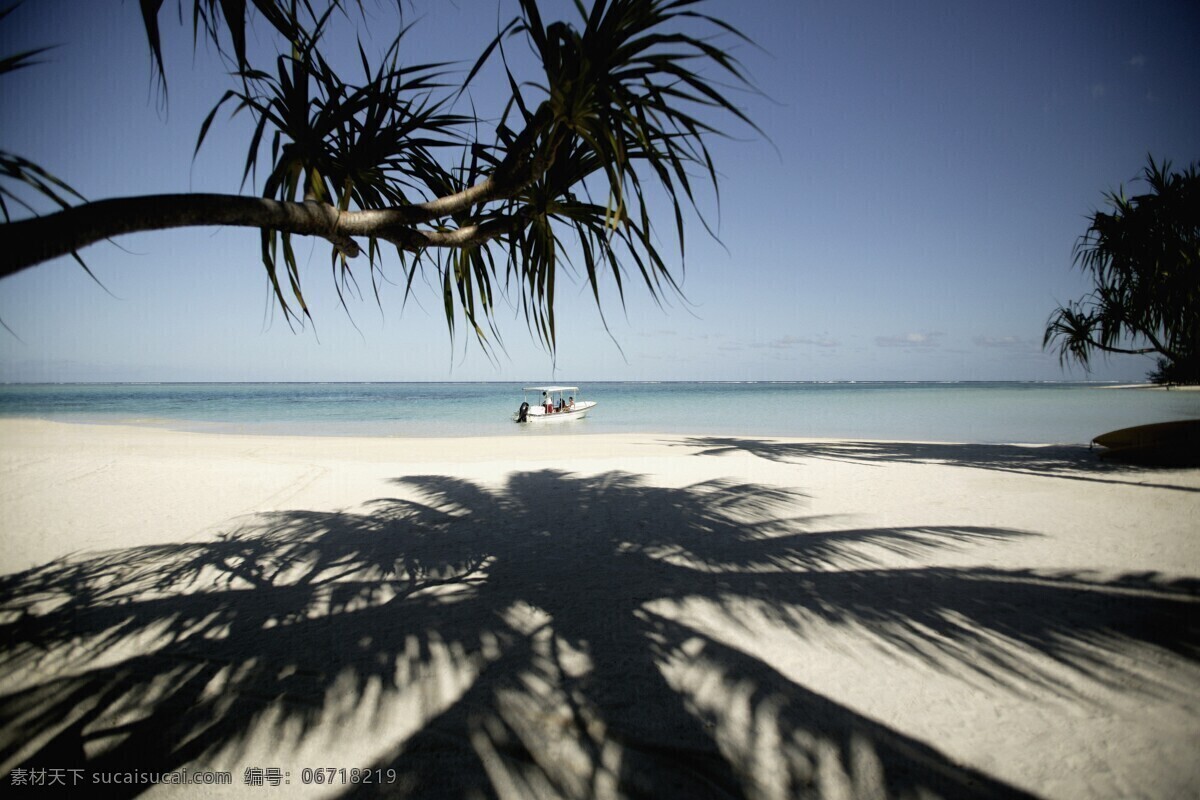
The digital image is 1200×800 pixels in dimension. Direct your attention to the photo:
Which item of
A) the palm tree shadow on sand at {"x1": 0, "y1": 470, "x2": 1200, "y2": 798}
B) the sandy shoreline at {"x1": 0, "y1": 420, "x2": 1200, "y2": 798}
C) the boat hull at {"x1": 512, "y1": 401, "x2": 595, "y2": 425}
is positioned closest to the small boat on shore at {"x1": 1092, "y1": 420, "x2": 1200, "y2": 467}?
the sandy shoreline at {"x1": 0, "y1": 420, "x2": 1200, "y2": 798}

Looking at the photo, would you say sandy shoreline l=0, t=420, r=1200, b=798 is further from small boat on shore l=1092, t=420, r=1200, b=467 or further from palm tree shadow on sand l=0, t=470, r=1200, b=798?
small boat on shore l=1092, t=420, r=1200, b=467

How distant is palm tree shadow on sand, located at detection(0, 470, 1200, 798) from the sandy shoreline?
0.06ft

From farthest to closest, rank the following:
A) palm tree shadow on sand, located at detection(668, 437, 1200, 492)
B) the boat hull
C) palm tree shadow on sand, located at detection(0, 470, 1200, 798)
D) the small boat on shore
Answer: the boat hull → the small boat on shore → palm tree shadow on sand, located at detection(668, 437, 1200, 492) → palm tree shadow on sand, located at detection(0, 470, 1200, 798)

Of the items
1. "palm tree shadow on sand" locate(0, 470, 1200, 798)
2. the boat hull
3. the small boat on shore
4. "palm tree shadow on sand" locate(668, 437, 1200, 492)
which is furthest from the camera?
the boat hull

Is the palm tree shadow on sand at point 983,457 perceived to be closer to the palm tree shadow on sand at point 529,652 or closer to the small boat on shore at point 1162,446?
the small boat on shore at point 1162,446

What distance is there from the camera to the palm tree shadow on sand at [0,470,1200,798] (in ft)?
6.87

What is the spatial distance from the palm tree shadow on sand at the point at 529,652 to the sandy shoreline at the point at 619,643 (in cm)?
2

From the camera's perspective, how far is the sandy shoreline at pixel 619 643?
210 cm

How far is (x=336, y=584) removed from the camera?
13.1 ft

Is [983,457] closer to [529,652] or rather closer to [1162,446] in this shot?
[1162,446]

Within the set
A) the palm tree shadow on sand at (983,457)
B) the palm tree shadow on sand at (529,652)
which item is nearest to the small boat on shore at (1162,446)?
the palm tree shadow on sand at (983,457)

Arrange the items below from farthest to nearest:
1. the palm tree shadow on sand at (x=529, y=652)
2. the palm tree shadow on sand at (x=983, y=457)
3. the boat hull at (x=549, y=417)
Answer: the boat hull at (x=549, y=417)
the palm tree shadow on sand at (x=983, y=457)
the palm tree shadow on sand at (x=529, y=652)

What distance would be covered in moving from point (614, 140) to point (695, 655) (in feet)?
8.69

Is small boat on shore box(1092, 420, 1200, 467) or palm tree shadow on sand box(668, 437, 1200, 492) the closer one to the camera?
palm tree shadow on sand box(668, 437, 1200, 492)
